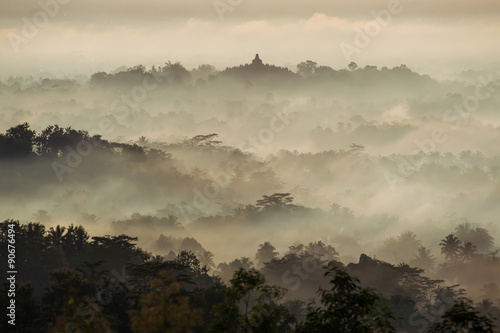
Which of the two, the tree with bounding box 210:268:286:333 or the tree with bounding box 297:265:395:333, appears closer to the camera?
the tree with bounding box 297:265:395:333

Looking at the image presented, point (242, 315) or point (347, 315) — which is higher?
point (242, 315)

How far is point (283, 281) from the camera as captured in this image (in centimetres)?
14988

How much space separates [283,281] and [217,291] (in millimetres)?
65526

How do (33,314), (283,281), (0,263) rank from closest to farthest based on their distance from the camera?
(33,314) < (0,263) < (283,281)

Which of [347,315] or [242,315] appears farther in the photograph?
[242,315]

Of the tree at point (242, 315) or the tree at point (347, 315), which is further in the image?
the tree at point (242, 315)

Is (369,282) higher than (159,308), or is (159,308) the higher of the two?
(369,282)

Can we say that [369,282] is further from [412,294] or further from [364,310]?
[364,310]

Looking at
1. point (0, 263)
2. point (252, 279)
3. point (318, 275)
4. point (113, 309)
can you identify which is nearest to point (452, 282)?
point (318, 275)

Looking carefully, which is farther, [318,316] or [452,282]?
[452,282]

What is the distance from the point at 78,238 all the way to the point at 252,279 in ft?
268

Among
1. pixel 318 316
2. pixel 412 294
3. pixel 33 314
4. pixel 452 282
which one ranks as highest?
pixel 452 282

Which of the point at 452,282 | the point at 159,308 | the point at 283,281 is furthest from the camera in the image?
the point at 452,282

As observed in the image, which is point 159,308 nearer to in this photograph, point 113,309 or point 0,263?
point 113,309
